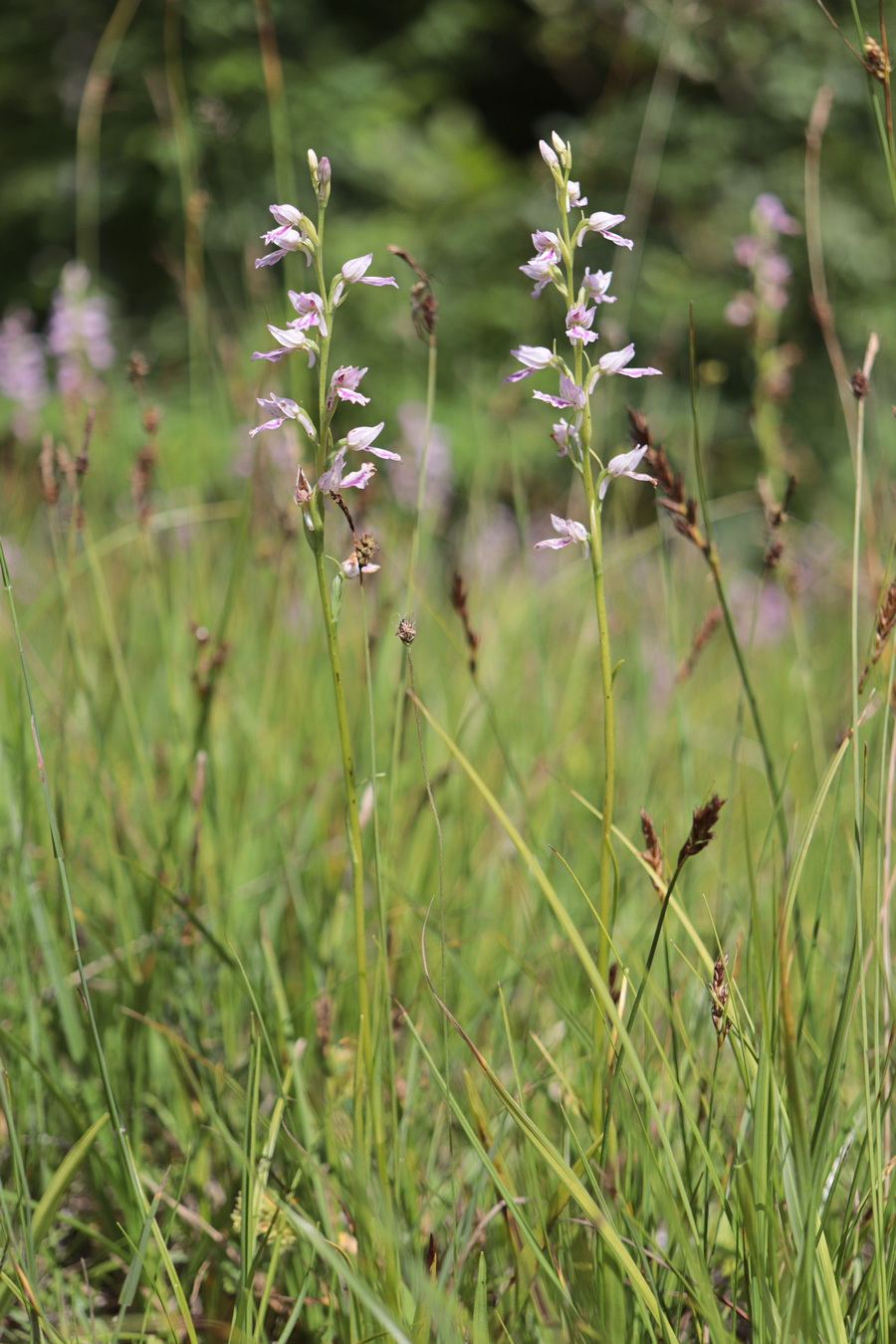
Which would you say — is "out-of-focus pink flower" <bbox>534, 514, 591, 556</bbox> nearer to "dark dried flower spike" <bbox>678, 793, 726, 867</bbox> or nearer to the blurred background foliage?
"dark dried flower spike" <bbox>678, 793, 726, 867</bbox>

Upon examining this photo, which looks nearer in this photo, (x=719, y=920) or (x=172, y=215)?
(x=719, y=920)

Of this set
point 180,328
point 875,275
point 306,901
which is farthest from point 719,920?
point 875,275

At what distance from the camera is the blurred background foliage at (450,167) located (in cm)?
706

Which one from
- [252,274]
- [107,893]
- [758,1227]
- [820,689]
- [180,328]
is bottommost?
[180,328]

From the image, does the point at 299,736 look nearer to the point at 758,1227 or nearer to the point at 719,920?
the point at 719,920

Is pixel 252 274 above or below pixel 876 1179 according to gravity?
above

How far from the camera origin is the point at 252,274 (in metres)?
2.18

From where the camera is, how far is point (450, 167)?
8.16 metres

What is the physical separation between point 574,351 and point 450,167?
8271mm

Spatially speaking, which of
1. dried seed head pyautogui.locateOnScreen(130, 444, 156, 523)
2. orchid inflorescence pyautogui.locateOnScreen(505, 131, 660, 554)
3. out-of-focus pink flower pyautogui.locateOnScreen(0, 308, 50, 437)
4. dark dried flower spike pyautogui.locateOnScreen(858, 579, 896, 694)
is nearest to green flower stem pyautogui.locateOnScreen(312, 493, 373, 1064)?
orchid inflorescence pyautogui.locateOnScreen(505, 131, 660, 554)

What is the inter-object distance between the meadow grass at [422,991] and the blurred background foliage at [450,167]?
205 inches

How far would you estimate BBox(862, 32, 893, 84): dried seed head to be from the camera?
893 mm

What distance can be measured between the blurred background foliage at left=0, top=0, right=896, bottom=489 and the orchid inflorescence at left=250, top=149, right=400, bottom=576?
5999 millimetres

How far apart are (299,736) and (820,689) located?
1891mm
